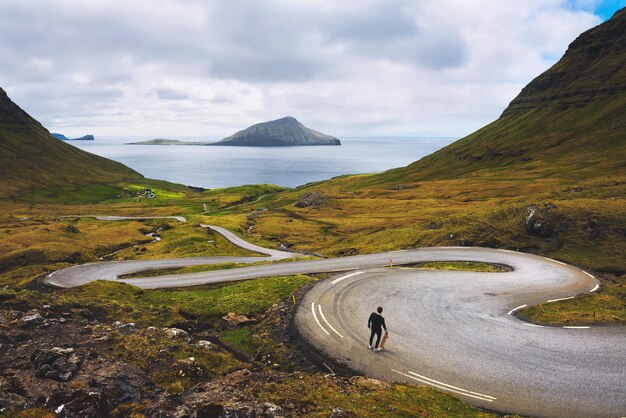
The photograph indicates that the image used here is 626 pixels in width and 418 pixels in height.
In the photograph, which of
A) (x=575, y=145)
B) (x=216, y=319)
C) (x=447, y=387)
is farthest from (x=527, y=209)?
(x=575, y=145)

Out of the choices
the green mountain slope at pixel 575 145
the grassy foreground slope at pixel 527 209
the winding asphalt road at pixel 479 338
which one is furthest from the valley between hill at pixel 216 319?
the green mountain slope at pixel 575 145

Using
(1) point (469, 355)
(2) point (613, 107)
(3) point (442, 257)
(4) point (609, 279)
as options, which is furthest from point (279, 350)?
(2) point (613, 107)

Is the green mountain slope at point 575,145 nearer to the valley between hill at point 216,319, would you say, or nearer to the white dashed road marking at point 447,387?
the valley between hill at point 216,319

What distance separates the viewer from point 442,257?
4359 cm

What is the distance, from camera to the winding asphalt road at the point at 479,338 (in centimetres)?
1623

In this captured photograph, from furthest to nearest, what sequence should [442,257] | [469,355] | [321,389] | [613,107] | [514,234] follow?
[613,107] < [514,234] < [442,257] < [469,355] < [321,389]

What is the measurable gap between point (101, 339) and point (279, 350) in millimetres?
9516

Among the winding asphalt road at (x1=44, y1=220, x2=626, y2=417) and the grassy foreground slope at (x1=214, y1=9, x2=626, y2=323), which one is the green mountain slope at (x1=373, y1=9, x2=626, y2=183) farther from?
the winding asphalt road at (x1=44, y1=220, x2=626, y2=417)

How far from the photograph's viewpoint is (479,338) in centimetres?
2158

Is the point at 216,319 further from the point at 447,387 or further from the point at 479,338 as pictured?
the point at 479,338

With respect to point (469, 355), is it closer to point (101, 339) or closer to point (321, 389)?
point (321, 389)

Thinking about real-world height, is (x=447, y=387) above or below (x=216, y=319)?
above

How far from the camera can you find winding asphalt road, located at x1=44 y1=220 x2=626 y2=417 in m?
16.2

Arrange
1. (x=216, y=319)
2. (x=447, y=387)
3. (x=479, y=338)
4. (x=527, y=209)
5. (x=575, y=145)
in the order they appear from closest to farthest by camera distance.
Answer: (x=447, y=387) < (x=479, y=338) < (x=216, y=319) < (x=527, y=209) < (x=575, y=145)
